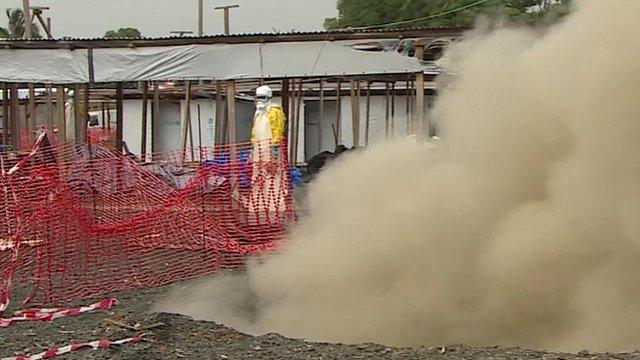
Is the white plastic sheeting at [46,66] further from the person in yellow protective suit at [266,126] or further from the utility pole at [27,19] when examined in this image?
the utility pole at [27,19]

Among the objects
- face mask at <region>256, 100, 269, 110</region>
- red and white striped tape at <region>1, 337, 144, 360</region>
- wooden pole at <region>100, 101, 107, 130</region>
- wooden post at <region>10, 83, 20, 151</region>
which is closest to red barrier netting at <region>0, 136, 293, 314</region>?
face mask at <region>256, 100, 269, 110</region>

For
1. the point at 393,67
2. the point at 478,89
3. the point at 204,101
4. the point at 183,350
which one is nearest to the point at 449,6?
the point at 204,101

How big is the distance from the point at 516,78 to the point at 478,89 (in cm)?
41

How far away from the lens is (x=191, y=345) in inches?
257

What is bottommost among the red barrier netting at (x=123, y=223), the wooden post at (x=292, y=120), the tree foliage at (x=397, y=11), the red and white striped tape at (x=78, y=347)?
the red and white striped tape at (x=78, y=347)

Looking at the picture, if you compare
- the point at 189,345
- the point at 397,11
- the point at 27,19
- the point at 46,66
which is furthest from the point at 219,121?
the point at 397,11

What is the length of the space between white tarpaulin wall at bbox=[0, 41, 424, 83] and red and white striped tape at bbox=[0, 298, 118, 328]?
7.19 metres

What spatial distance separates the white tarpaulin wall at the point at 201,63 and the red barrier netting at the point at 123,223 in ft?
8.15

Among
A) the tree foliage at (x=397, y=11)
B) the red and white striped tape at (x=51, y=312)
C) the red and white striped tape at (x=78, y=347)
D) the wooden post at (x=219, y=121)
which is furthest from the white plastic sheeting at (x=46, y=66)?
the tree foliage at (x=397, y=11)

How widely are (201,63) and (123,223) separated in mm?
5206

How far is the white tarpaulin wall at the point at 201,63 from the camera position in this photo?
14953 mm

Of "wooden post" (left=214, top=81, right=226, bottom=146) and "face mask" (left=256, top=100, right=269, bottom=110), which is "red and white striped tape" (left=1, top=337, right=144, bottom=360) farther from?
"wooden post" (left=214, top=81, right=226, bottom=146)

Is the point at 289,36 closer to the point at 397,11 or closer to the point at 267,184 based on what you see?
the point at 267,184

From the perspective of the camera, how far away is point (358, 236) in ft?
26.3
